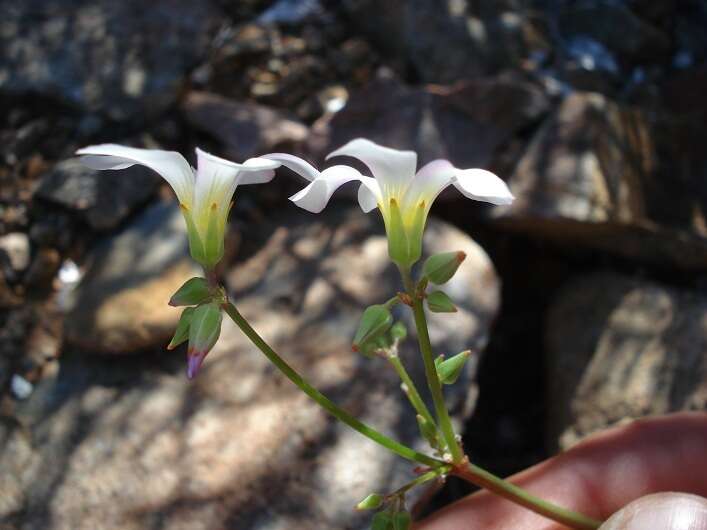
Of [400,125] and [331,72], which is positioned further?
[331,72]

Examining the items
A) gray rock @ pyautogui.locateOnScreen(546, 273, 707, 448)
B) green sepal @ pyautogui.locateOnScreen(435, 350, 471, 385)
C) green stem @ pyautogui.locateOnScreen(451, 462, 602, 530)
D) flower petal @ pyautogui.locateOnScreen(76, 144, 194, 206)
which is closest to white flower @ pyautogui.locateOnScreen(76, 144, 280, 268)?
flower petal @ pyautogui.locateOnScreen(76, 144, 194, 206)

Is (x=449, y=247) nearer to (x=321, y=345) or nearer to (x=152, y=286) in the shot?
(x=321, y=345)

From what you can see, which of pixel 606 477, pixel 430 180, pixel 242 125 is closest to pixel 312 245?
pixel 242 125

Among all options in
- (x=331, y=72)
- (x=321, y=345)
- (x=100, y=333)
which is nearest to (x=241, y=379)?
(x=321, y=345)

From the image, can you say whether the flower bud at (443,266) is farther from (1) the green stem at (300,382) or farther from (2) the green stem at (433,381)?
(1) the green stem at (300,382)

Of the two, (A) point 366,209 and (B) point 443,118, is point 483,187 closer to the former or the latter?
(A) point 366,209

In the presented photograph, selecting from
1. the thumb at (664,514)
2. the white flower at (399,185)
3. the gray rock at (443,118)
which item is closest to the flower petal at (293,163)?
the white flower at (399,185)

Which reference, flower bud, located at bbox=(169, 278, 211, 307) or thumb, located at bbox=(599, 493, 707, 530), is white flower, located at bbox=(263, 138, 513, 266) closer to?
flower bud, located at bbox=(169, 278, 211, 307)
